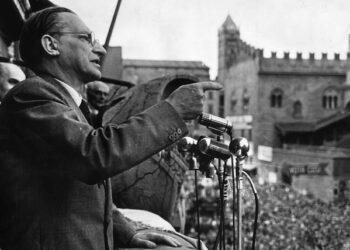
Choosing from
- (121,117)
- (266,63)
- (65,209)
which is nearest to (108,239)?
(65,209)

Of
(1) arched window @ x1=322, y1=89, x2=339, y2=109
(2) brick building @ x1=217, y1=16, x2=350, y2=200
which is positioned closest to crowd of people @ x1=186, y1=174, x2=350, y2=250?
(2) brick building @ x1=217, y1=16, x2=350, y2=200

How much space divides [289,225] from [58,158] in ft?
54.2

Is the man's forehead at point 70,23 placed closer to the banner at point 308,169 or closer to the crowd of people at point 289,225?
the crowd of people at point 289,225

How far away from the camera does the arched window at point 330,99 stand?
1999 inches

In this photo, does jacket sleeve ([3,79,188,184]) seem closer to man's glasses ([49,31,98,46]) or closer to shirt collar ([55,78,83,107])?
shirt collar ([55,78,83,107])

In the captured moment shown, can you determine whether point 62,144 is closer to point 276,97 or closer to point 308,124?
point 308,124

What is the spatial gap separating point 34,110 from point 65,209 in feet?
1.22

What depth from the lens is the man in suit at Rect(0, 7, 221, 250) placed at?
2.02m

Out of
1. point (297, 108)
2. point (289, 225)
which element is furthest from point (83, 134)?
point (297, 108)

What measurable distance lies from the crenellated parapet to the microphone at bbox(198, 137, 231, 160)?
49.1m

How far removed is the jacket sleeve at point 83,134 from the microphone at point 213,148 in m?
0.14

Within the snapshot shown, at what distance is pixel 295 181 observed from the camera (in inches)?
1366

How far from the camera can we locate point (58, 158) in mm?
2074

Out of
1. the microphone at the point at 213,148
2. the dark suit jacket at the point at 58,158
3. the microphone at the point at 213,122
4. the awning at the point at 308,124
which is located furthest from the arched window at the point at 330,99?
the dark suit jacket at the point at 58,158
